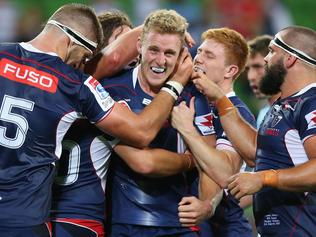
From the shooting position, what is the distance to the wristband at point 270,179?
5.34 m

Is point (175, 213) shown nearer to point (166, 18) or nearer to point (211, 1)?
point (166, 18)

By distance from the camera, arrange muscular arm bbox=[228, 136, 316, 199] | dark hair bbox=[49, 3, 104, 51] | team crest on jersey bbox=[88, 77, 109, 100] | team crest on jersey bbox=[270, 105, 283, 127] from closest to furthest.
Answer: team crest on jersey bbox=[88, 77, 109, 100] → muscular arm bbox=[228, 136, 316, 199] → dark hair bbox=[49, 3, 104, 51] → team crest on jersey bbox=[270, 105, 283, 127]

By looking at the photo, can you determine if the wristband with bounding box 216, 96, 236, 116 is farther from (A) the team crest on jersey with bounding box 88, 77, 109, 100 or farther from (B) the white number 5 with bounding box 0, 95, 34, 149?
(B) the white number 5 with bounding box 0, 95, 34, 149

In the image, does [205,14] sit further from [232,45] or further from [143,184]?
[143,184]

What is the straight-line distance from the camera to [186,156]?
5.73m

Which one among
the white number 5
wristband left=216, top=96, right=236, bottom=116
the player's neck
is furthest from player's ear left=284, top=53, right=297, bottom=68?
the white number 5

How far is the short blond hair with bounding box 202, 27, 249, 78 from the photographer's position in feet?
22.9

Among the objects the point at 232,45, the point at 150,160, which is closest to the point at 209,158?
the point at 150,160

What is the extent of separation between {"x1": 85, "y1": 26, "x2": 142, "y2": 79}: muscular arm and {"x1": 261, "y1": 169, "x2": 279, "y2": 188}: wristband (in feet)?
4.69

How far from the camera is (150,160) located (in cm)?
541

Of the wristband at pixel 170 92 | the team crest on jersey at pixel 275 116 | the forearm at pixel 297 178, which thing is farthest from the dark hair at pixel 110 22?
the forearm at pixel 297 178

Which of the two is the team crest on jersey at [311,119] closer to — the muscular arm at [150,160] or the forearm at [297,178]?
the forearm at [297,178]

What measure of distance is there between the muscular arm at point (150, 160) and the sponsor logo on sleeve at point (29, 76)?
761 mm

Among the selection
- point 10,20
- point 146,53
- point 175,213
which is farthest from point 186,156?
point 10,20
